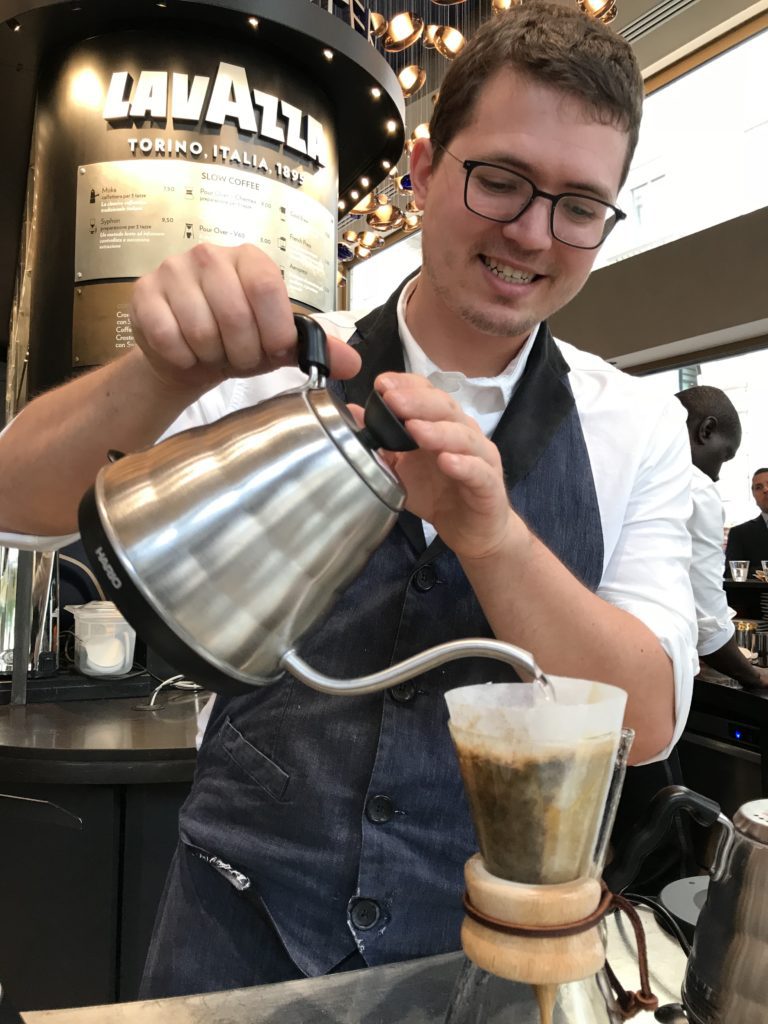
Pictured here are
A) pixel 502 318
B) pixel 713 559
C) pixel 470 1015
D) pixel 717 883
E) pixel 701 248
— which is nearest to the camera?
pixel 470 1015

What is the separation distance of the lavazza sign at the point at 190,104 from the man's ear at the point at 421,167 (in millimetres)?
1980

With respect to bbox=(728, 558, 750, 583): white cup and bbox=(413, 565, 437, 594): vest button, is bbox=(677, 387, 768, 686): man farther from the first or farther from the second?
bbox=(413, 565, 437, 594): vest button

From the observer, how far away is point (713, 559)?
275 centimetres

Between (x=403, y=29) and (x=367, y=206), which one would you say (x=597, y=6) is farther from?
(x=367, y=206)

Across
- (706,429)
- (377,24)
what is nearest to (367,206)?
(377,24)

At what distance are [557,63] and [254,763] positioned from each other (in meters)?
0.92

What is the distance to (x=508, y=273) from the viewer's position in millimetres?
1078

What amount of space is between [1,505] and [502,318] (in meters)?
0.65

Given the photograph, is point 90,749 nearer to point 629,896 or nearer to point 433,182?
point 629,896

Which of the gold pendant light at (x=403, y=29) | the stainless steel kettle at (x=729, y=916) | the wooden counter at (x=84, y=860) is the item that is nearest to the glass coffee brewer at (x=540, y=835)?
the stainless steel kettle at (x=729, y=916)

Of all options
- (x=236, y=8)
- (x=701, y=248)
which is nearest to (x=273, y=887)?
(x=236, y=8)

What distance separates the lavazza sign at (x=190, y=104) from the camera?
116 inches

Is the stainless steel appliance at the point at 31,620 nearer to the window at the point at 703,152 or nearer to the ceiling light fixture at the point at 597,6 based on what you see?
the ceiling light fixture at the point at 597,6

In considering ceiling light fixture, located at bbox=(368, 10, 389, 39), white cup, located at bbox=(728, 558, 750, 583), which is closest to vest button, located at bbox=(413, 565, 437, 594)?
white cup, located at bbox=(728, 558, 750, 583)
